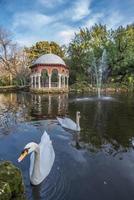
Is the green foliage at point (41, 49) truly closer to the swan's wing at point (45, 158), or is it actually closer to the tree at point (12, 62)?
the tree at point (12, 62)

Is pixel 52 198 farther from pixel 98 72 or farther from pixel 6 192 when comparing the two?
pixel 98 72

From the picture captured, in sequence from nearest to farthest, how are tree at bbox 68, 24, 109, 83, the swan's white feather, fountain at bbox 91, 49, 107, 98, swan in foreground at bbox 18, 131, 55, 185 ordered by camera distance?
swan in foreground at bbox 18, 131, 55, 185
the swan's white feather
fountain at bbox 91, 49, 107, 98
tree at bbox 68, 24, 109, 83

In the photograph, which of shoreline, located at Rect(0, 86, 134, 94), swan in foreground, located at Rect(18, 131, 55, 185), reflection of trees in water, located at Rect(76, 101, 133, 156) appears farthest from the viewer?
shoreline, located at Rect(0, 86, 134, 94)

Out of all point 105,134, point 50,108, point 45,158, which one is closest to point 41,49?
point 50,108

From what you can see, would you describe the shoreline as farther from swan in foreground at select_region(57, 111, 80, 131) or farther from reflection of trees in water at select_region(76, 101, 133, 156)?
swan in foreground at select_region(57, 111, 80, 131)

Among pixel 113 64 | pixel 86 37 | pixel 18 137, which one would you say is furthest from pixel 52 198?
pixel 86 37

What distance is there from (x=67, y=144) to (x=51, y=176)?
328 centimetres

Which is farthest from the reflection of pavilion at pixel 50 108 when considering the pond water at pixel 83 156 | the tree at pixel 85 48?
the tree at pixel 85 48

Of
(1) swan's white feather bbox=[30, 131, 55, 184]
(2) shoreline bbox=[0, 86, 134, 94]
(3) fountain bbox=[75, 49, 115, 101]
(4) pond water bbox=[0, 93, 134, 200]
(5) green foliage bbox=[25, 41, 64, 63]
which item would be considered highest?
(5) green foliage bbox=[25, 41, 64, 63]

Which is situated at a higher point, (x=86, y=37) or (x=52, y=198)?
(x=86, y=37)

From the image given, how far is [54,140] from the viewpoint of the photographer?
1072 centimetres

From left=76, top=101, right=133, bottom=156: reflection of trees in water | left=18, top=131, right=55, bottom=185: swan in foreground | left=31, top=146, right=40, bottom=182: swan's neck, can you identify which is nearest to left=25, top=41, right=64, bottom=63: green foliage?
left=76, top=101, right=133, bottom=156: reflection of trees in water

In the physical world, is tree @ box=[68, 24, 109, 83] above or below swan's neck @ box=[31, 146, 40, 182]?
above

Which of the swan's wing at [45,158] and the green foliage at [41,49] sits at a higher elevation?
the green foliage at [41,49]
